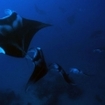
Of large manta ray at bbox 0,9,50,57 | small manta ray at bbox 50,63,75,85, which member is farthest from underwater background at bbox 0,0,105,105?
large manta ray at bbox 0,9,50,57

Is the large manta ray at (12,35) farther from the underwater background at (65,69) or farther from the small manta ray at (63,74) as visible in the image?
the underwater background at (65,69)

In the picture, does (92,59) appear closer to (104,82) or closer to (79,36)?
(104,82)

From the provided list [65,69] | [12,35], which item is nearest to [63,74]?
[12,35]

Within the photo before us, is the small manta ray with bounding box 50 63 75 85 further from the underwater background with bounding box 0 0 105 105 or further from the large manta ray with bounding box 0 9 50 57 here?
the underwater background with bounding box 0 0 105 105

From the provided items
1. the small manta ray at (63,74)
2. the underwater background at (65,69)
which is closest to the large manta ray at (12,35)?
the small manta ray at (63,74)

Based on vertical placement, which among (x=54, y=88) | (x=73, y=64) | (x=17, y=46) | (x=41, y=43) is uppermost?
(x=17, y=46)

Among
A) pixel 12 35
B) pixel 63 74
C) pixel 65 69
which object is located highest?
pixel 12 35

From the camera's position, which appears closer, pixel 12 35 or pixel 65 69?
pixel 12 35

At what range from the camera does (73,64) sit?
Result: 12.8 meters

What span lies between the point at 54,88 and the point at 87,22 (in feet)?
48.4

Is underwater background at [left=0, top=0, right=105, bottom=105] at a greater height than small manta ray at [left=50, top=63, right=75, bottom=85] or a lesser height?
lesser

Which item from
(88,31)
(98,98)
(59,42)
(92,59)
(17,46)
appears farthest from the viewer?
(88,31)

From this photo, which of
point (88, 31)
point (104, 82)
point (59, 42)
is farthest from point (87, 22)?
point (104, 82)

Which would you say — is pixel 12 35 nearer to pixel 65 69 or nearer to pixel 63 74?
pixel 63 74
